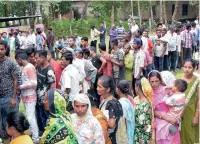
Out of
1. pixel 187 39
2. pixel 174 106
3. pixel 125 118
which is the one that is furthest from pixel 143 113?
pixel 187 39

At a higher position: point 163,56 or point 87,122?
point 87,122

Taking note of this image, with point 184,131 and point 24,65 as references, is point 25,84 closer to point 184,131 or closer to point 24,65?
point 24,65

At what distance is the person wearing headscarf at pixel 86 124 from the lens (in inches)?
152

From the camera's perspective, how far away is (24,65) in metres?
5.70

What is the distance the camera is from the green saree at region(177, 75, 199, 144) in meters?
5.06

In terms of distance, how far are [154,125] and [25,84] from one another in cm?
208

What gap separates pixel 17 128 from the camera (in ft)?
11.0

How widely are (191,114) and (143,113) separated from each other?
85cm

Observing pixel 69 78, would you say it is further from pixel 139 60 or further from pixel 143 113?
pixel 139 60

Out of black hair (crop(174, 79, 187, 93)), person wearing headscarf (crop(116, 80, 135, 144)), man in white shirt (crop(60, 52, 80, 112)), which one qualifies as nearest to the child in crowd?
person wearing headscarf (crop(116, 80, 135, 144))

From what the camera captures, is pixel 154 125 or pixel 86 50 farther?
pixel 86 50

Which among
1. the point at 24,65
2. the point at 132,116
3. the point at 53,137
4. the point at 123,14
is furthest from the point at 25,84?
the point at 123,14

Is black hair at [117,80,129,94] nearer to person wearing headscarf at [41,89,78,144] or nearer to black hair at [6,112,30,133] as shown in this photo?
person wearing headscarf at [41,89,78,144]

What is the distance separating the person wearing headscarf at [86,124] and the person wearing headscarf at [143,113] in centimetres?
84
